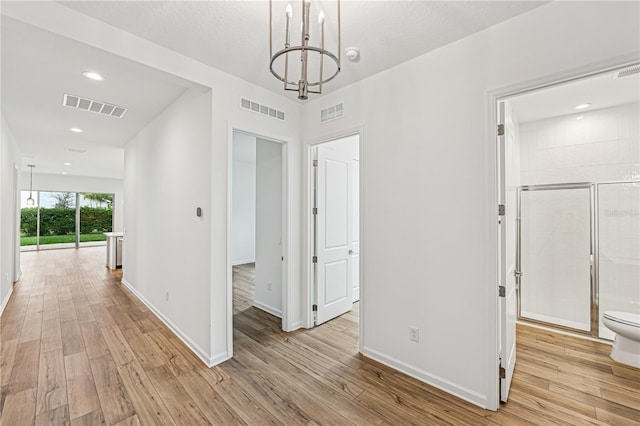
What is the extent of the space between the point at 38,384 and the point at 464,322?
3.57 metres

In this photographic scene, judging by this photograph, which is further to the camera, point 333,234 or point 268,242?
point 268,242

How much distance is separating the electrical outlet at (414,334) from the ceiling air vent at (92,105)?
437 centimetres

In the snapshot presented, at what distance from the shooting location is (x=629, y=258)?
2996mm

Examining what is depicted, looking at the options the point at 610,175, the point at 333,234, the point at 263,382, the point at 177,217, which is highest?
the point at 610,175

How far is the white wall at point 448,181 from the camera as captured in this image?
1.76 metres

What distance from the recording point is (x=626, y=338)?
2.59 m

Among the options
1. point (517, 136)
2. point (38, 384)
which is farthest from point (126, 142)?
point (517, 136)

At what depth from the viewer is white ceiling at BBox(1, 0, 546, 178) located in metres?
1.84

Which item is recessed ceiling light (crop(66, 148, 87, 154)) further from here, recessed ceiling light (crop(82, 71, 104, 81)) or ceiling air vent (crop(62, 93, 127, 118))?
recessed ceiling light (crop(82, 71, 104, 81))

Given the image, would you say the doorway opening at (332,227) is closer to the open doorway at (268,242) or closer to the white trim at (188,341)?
the open doorway at (268,242)

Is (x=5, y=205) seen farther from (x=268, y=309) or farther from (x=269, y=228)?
(x=268, y=309)

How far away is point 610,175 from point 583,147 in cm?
43

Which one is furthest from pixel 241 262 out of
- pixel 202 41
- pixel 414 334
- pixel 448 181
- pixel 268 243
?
pixel 448 181

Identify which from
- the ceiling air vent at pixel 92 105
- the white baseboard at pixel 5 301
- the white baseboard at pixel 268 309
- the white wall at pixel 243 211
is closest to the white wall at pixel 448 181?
the white baseboard at pixel 268 309
